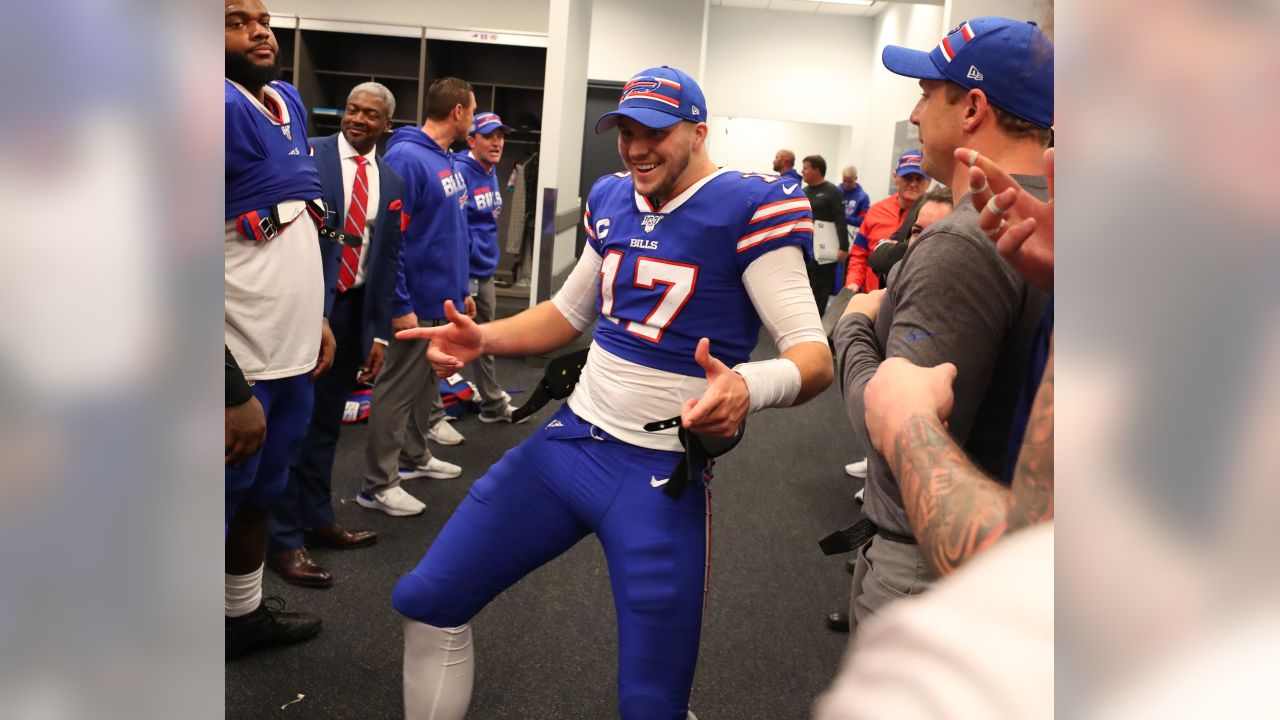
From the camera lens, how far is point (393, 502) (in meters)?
3.59

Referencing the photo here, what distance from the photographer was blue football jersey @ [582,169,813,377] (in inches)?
68.4

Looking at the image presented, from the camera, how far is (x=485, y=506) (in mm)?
1737

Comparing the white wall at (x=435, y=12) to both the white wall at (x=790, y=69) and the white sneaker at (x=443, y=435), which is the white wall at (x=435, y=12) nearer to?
the white wall at (x=790, y=69)

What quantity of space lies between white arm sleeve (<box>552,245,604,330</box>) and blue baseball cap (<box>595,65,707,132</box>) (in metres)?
0.32

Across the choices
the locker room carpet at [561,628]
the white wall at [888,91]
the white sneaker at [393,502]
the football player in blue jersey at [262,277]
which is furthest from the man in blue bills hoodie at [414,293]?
the white wall at [888,91]

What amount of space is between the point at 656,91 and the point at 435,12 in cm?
827

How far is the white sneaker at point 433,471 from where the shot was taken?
4016 millimetres

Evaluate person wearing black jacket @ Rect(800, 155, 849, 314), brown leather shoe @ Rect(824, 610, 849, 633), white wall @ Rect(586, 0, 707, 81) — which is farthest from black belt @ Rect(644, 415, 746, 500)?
white wall @ Rect(586, 0, 707, 81)

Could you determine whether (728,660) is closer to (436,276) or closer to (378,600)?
(378,600)

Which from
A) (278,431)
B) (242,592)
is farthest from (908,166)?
(242,592)

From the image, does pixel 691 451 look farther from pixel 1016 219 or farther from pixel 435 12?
pixel 435 12

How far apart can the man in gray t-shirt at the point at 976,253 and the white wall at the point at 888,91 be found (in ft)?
22.9

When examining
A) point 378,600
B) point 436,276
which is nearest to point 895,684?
point 378,600
